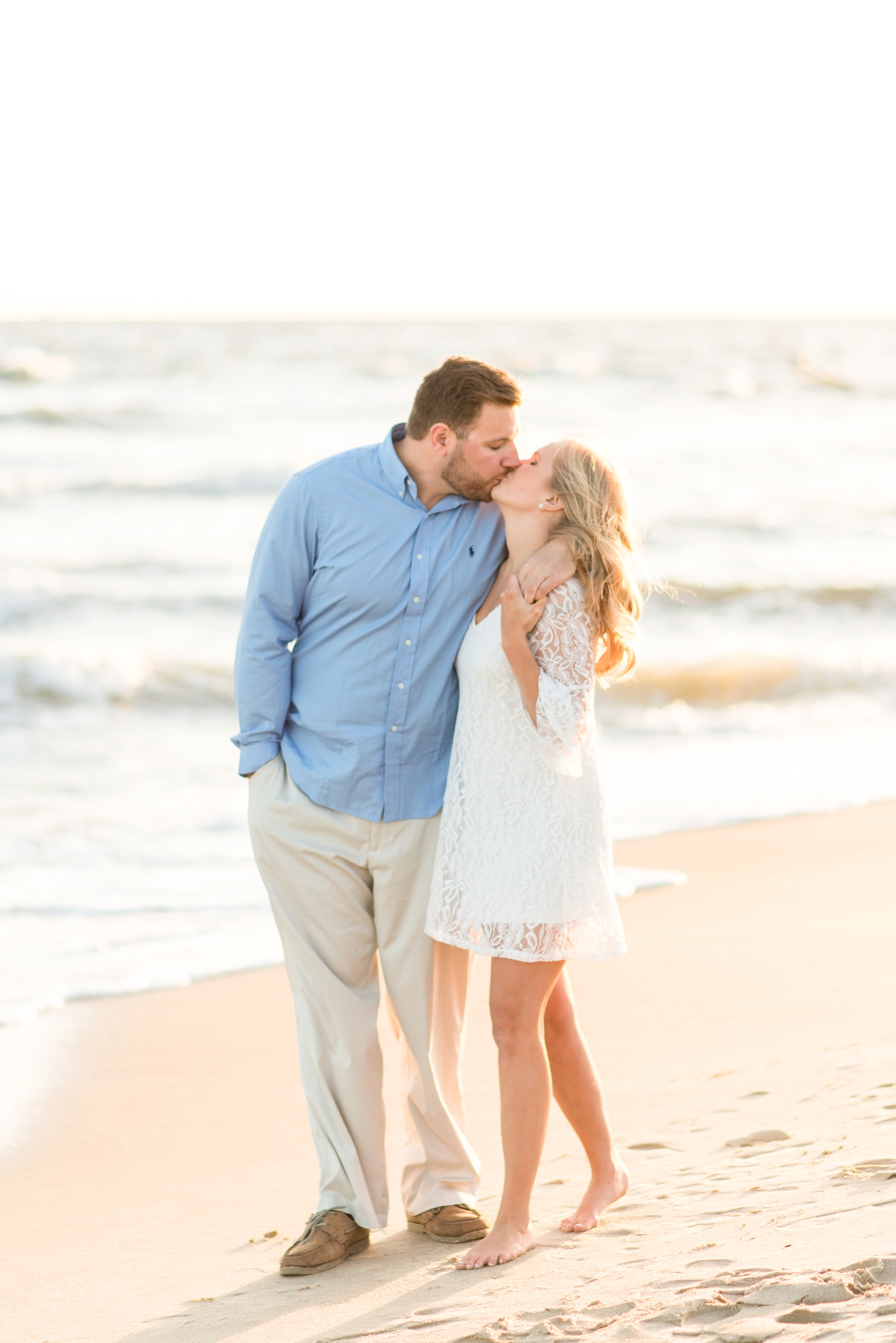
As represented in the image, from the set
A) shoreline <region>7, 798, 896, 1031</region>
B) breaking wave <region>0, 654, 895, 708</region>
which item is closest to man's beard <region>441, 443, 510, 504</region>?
shoreline <region>7, 798, 896, 1031</region>

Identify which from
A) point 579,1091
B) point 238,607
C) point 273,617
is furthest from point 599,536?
point 238,607

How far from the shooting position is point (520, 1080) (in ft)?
10.3

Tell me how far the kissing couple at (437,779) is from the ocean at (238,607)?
39 cm

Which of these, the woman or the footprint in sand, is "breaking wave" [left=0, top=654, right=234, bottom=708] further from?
the woman

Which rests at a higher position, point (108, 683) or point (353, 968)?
point (353, 968)

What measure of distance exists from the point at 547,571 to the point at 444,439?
0.41 meters

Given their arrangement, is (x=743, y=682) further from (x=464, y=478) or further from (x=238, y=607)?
(x=464, y=478)

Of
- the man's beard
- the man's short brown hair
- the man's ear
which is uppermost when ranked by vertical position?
the man's short brown hair

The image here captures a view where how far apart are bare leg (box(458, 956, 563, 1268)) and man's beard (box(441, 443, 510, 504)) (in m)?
1.07

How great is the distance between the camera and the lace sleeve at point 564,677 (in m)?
3.04

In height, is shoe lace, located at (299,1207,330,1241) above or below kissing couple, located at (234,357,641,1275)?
below

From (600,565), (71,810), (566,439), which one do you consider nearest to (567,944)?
(600,565)

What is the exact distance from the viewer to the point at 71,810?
7.49 m

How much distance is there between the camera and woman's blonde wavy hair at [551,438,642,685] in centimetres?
310
